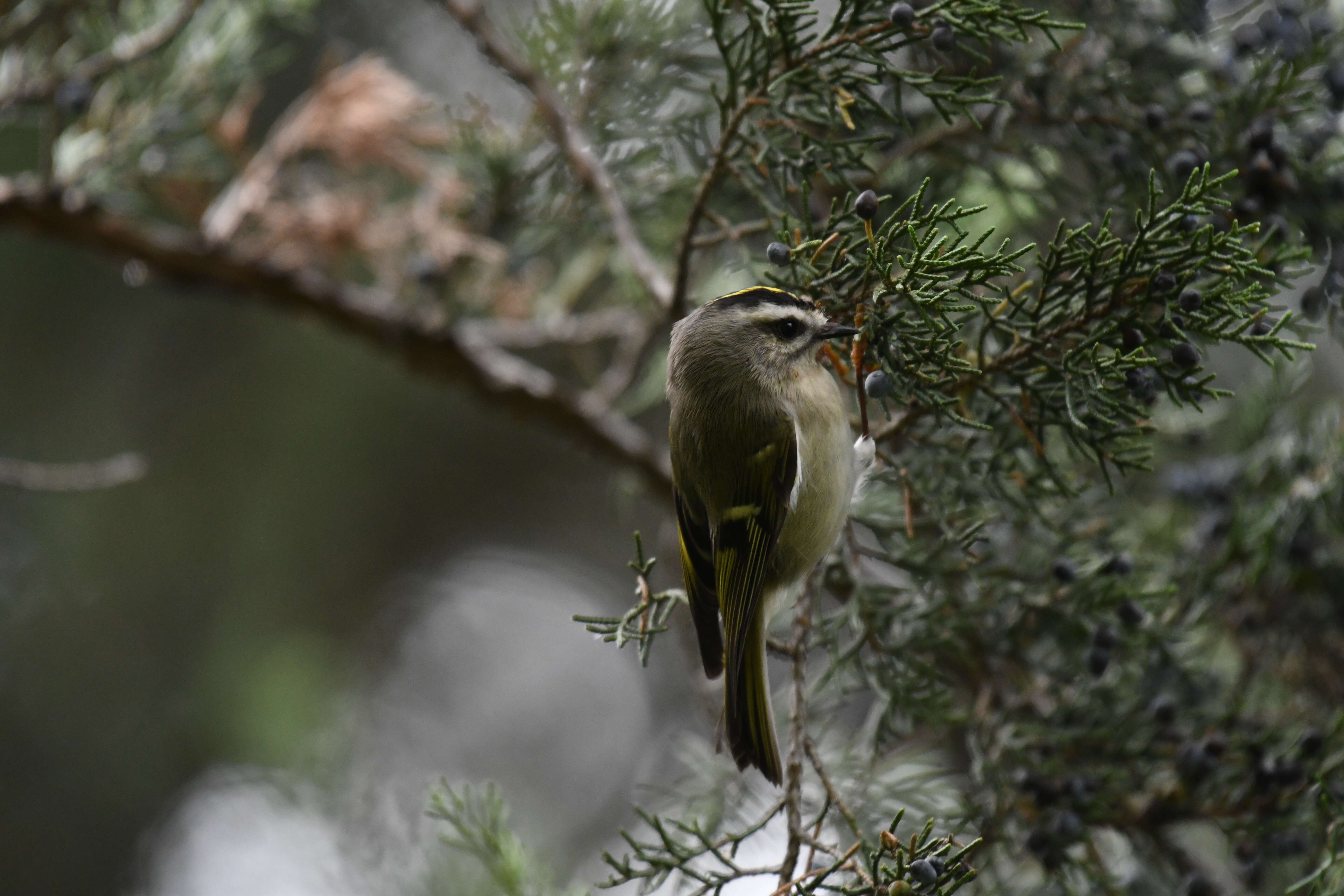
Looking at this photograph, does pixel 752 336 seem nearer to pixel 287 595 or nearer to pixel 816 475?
pixel 816 475

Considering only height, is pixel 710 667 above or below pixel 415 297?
below

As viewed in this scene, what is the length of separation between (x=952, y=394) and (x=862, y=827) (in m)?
0.74

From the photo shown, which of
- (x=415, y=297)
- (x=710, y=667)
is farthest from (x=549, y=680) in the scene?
(x=710, y=667)

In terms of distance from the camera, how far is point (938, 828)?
1.67m

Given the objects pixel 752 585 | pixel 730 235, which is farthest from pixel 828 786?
pixel 730 235

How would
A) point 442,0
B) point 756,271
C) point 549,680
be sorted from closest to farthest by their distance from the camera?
point 756,271, point 442,0, point 549,680

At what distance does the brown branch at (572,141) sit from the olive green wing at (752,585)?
32cm

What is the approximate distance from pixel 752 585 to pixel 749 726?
212 millimetres

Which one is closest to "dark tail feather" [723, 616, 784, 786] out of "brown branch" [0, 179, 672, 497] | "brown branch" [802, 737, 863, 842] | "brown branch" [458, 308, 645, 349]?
"brown branch" [802, 737, 863, 842]

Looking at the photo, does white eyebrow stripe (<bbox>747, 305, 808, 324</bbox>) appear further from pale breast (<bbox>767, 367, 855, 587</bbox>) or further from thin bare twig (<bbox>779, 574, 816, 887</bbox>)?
thin bare twig (<bbox>779, 574, 816, 887</bbox>)

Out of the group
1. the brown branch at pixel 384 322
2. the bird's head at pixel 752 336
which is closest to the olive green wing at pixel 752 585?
the bird's head at pixel 752 336

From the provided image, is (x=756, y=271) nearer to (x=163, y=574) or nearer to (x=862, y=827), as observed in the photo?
(x=862, y=827)

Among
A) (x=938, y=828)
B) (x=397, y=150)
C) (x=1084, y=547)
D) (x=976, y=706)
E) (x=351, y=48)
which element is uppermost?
(x=351, y=48)

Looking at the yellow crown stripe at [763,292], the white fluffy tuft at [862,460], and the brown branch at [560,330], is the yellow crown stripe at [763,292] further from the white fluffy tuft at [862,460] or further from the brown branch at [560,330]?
the brown branch at [560,330]
